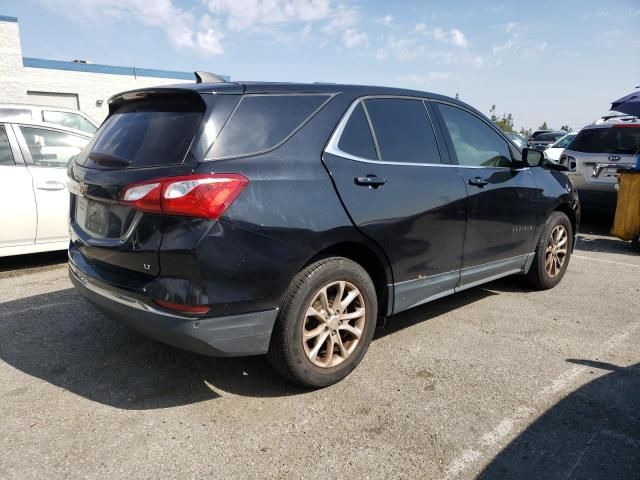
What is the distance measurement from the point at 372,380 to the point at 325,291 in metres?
0.70

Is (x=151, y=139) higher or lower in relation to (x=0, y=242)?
higher

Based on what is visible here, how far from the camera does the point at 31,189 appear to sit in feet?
17.6

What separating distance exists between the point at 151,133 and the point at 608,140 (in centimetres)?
797

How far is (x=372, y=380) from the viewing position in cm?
323

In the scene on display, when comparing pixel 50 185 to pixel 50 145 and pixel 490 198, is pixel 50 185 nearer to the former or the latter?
pixel 50 145

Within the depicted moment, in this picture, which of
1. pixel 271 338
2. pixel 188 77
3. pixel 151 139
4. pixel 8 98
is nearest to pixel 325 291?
pixel 271 338

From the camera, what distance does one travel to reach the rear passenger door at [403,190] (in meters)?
3.12

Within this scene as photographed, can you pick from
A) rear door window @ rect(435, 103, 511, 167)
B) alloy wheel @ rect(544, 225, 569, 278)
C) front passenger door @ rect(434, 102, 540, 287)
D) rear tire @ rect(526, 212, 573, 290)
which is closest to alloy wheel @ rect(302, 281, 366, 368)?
front passenger door @ rect(434, 102, 540, 287)

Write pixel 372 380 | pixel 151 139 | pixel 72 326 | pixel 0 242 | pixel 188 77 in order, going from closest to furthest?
pixel 151 139 < pixel 372 380 < pixel 72 326 < pixel 0 242 < pixel 188 77

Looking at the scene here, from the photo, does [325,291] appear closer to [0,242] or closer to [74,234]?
[74,234]

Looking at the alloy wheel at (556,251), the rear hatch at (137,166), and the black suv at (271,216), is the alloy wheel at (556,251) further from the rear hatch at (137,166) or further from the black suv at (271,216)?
the rear hatch at (137,166)

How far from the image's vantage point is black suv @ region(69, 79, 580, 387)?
2557mm

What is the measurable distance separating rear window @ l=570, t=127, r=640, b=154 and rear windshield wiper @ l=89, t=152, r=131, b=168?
7912mm

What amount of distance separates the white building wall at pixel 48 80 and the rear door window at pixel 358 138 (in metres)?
18.5
